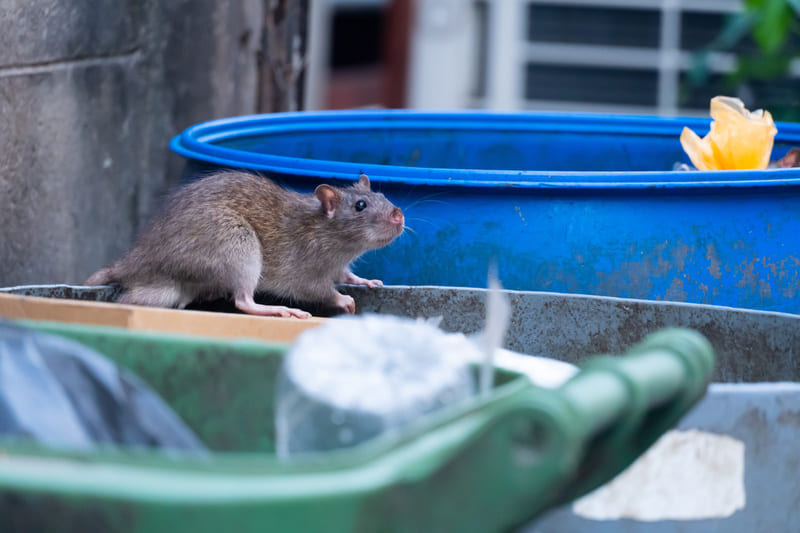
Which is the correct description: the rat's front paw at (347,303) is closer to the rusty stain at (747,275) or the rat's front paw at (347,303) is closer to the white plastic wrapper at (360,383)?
the rusty stain at (747,275)

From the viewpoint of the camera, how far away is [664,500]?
1.17 metres

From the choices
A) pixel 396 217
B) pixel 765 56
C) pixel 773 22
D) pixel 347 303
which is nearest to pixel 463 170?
pixel 396 217

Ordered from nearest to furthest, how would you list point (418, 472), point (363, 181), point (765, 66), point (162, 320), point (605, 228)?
point (418, 472), point (162, 320), point (605, 228), point (363, 181), point (765, 66)

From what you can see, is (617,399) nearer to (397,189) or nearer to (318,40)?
(397,189)

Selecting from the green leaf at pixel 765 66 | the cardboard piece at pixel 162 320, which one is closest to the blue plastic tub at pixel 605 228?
the cardboard piece at pixel 162 320

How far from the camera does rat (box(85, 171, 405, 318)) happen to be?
7.51ft

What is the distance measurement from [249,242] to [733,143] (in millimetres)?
1138

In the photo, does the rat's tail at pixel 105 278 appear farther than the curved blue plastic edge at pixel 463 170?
Yes

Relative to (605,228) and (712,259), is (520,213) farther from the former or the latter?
(712,259)

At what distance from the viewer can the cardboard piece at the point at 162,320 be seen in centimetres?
145

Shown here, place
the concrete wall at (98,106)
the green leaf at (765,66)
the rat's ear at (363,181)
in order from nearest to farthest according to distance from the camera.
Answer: the rat's ear at (363,181)
the concrete wall at (98,106)
the green leaf at (765,66)

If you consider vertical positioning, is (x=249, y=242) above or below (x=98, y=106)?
below

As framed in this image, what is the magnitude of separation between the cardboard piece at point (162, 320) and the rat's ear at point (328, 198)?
79 centimetres

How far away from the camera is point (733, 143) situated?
2.35 metres
